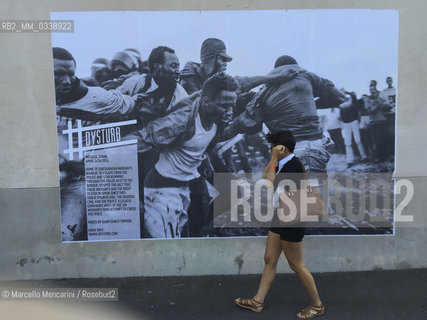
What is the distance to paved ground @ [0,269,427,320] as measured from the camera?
4.15 metres

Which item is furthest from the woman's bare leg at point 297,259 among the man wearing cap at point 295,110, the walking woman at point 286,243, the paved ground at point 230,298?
the man wearing cap at point 295,110

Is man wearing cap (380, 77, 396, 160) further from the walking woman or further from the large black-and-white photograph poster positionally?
the walking woman

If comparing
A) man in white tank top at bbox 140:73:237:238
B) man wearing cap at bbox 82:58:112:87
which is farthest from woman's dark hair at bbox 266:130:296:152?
man wearing cap at bbox 82:58:112:87

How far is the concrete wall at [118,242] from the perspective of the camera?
15.6 feet

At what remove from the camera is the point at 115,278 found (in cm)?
502

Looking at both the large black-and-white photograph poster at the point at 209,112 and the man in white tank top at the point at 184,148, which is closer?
the large black-and-white photograph poster at the point at 209,112

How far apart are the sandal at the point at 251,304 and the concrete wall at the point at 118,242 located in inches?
33.0

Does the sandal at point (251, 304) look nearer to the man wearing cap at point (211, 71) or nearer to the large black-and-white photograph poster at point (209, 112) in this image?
the large black-and-white photograph poster at point (209, 112)

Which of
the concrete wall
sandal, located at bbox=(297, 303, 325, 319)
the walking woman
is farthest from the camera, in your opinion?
the concrete wall

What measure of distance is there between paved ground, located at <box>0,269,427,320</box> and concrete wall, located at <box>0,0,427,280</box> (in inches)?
5.3

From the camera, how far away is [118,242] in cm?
498

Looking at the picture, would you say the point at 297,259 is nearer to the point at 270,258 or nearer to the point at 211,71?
the point at 270,258

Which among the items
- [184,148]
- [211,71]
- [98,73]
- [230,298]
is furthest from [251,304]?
[98,73]

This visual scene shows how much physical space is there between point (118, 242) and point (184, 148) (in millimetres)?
1422
